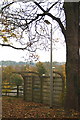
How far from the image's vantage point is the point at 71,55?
176cm

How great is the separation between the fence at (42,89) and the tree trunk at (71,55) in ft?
0.28

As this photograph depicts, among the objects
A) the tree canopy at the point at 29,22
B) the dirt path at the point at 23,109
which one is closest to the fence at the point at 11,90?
Answer: the dirt path at the point at 23,109

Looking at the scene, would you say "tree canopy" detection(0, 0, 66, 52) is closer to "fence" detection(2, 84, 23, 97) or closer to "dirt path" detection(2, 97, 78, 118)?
"fence" detection(2, 84, 23, 97)

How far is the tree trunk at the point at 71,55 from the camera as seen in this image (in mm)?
1732

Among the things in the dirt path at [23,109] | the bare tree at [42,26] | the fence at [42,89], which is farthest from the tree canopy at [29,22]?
the dirt path at [23,109]

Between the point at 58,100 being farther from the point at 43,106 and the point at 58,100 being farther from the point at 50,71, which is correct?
the point at 50,71

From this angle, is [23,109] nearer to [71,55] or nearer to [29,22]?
[71,55]

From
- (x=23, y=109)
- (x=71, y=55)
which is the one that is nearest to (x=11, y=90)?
(x=23, y=109)

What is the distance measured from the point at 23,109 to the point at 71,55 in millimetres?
788

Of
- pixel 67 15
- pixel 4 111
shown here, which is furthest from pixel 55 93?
pixel 67 15

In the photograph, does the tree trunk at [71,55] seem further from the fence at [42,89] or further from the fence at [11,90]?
the fence at [11,90]

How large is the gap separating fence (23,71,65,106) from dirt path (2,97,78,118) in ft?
0.20

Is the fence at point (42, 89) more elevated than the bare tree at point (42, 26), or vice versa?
the bare tree at point (42, 26)

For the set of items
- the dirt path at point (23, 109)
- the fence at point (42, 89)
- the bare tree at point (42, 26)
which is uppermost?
the bare tree at point (42, 26)
